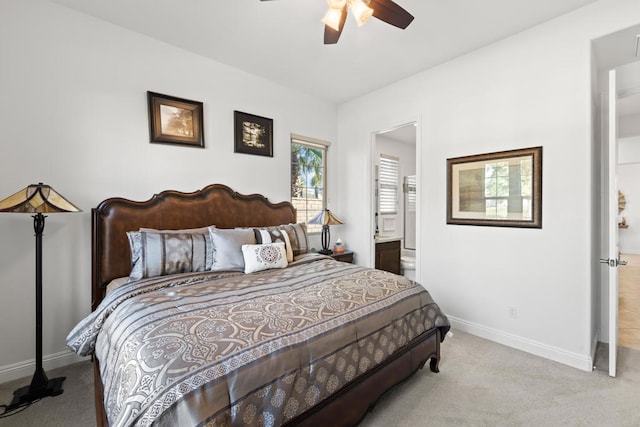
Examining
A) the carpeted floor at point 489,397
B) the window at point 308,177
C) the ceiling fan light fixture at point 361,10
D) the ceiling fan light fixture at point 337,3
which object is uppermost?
the ceiling fan light fixture at point 337,3

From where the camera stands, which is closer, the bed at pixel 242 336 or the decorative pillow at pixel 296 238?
the bed at pixel 242 336

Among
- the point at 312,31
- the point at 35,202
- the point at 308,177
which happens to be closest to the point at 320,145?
the point at 308,177

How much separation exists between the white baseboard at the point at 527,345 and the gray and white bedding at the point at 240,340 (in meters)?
0.98

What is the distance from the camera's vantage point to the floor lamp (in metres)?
1.87

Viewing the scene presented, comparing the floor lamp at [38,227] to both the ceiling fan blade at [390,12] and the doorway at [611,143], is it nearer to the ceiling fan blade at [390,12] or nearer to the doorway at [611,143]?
the ceiling fan blade at [390,12]

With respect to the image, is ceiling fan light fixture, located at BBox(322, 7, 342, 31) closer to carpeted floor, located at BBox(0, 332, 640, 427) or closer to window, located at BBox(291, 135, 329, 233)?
window, located at BBox(291, 135, 329, 233)

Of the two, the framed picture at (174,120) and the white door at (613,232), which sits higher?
the framed picture at (174,120)

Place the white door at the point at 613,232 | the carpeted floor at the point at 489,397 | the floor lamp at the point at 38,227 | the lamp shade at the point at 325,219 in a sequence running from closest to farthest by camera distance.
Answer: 1. the carpeted floor at the point at 489,397
2. the floor lamp at the point at 38,227
3. the white door at the point at 613,232
4. the lamp shade at the point at 325,219

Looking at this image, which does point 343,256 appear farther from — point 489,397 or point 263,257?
point 489,397

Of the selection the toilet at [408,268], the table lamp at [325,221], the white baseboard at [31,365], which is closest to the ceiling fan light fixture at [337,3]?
the table lamp at [325,221]

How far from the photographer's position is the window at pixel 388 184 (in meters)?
5.26

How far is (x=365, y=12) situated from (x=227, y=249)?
211 cm

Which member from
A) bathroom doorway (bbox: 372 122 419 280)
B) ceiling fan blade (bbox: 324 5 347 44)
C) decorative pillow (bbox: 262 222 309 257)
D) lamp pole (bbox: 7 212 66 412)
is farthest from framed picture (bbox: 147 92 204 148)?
bathroom doorway (bbox: 372 122 419 280)

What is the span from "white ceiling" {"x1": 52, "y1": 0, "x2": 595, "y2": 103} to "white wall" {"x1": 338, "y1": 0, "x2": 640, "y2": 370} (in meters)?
0.24
